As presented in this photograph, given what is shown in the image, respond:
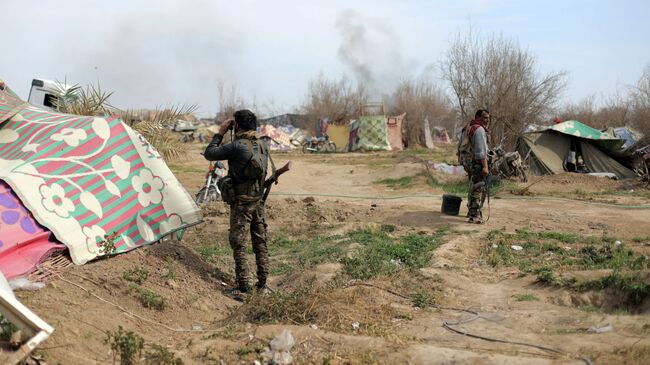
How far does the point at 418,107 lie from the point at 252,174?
31.1m

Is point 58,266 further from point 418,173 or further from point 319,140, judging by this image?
point 319,140

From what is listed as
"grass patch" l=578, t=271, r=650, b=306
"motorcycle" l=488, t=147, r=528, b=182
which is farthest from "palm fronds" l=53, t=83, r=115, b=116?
"motorcycle" l=488, t=147, r=528, b=182

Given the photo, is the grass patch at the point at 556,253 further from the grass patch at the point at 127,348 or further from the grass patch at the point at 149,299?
the grass patch at the point at 127,348

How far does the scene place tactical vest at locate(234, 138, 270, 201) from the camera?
6117 mm

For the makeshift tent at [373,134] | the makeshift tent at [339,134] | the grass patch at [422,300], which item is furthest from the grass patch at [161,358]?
the makeshift tent at [339,134]

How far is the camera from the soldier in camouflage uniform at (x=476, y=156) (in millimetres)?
9117

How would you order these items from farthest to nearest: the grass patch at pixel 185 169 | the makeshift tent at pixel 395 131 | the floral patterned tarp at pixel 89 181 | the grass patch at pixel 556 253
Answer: the makeshift tent at pixel 395 131, the grass patch at pixel 185 169, the grass patch at pixel 556 253, the floral patterned tarp at pixel 89 181

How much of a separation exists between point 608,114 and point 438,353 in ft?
96.5

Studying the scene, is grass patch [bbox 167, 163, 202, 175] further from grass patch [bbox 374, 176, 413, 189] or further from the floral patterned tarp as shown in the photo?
the floral patterned tarp

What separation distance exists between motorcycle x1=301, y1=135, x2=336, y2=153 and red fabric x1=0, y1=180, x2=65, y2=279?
89.6 feet

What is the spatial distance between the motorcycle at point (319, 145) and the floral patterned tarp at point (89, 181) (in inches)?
1019

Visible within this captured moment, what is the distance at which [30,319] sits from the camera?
11.2 feet

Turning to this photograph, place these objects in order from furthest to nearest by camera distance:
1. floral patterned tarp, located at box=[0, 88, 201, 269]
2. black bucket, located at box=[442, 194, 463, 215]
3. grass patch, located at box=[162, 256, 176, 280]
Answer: black bucket, located at box=[442, 194, 463, 215], grass patch, located at box=[162, 256, 176, 280], floral patterned tarp, located at box=[0, 88, 201, 269]

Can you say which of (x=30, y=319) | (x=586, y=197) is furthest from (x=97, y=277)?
(x=586, y=197)
